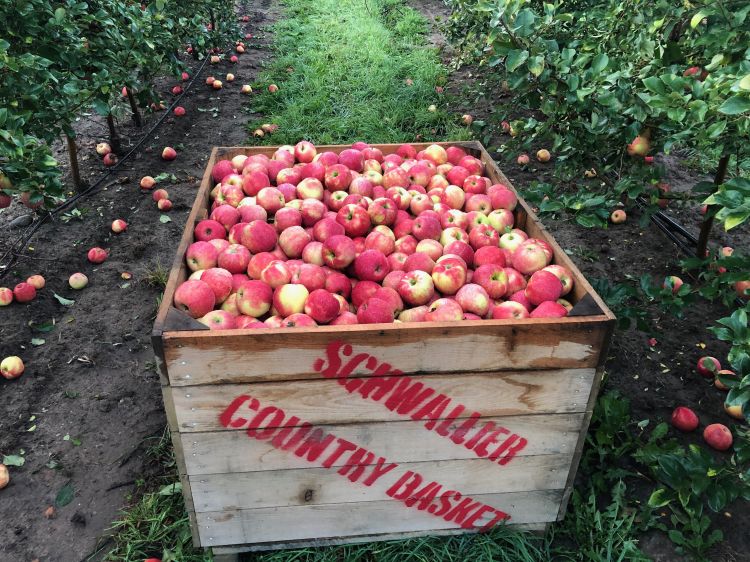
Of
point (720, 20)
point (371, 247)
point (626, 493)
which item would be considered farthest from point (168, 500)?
point (720, 20)

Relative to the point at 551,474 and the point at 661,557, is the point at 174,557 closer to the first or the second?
the point at 551,474

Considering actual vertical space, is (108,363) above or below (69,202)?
below

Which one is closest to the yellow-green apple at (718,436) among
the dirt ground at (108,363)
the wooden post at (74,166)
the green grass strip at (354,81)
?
the dirt ground at (108,363)

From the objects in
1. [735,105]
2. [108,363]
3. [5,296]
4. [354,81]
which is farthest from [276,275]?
[354,81]

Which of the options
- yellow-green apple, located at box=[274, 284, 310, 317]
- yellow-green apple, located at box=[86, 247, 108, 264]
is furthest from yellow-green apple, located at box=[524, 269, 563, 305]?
yellow-green apple, located at box=[86, 247, 108, 264]

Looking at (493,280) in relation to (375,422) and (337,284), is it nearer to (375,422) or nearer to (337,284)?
(337,284)

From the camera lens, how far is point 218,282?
2.05 meters

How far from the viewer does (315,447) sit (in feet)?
6.14

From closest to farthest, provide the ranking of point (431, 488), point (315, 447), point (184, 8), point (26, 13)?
1. point (315, 447)
2. point (431, 488)
3. point (26, 13)
4. point (184, 8)

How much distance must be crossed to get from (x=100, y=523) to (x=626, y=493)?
7.28ft

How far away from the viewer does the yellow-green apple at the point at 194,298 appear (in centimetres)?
190

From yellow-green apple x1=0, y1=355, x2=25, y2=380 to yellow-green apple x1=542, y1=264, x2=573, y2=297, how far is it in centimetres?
267

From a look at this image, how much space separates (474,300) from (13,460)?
2212 millimetres

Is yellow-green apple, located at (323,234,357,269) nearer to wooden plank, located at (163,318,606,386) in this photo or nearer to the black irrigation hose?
wooden plank, located at (163,318,606,386)
